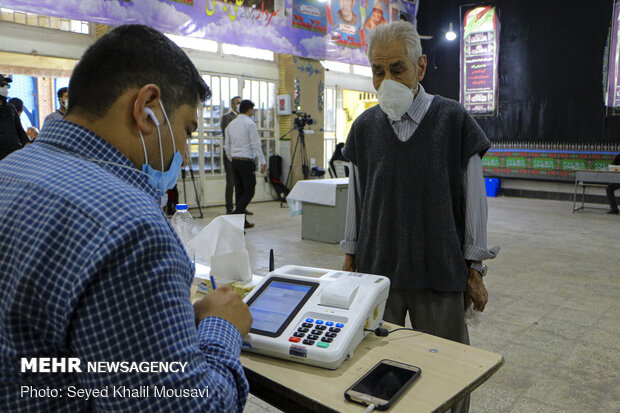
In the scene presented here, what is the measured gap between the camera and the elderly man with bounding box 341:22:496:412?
1.51 metres

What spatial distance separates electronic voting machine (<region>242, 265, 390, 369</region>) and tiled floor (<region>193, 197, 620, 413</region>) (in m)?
1.19

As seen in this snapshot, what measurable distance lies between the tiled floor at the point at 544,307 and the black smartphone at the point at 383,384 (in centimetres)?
134

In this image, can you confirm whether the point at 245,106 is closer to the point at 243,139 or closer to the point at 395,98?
the point at 243,139

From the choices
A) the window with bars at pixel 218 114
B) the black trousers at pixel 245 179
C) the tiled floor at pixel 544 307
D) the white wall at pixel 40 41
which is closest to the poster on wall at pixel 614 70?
the tiled floor at pixel 544 307

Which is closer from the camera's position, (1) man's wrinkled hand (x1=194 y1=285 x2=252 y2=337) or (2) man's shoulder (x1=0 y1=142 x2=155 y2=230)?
(2) man's shoulder (x1=0 y1=142 x2=155 y2=230)

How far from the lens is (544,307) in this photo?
3.37 meters

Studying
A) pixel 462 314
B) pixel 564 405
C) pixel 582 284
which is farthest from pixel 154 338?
pixel 582 284

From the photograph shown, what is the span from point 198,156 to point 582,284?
227 inches

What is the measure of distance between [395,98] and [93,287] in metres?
1.19

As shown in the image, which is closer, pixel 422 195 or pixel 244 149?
pixel 422 195

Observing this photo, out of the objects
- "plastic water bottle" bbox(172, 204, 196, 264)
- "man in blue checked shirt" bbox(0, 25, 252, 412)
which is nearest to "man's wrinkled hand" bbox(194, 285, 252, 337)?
"man in blue checked shirt" bbox(0, 25, 252, 412)

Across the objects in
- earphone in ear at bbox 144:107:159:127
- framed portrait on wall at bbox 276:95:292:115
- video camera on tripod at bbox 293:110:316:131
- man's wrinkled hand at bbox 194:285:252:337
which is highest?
framed portrait on wall at bbox 276:95:292:115

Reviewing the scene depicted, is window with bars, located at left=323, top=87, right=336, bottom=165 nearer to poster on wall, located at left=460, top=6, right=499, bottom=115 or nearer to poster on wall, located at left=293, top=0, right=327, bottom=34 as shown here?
poster on wall, located at left=460, top=6, right=499, bottom=115

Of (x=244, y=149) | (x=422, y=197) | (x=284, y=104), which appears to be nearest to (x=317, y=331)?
(x=422, y=197)
